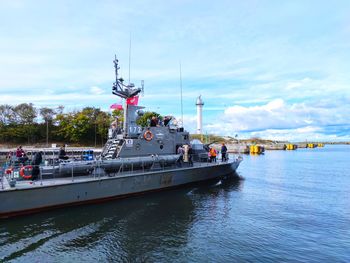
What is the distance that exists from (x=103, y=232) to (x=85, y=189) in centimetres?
355

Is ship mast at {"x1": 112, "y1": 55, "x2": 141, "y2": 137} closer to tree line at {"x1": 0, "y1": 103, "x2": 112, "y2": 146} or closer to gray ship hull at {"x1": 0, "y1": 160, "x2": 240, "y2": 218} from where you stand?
gray ship hull at {"x1": 0, "y1": 160, "x2": 240, "y2": 218}

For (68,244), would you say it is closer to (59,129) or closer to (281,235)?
(281,235)

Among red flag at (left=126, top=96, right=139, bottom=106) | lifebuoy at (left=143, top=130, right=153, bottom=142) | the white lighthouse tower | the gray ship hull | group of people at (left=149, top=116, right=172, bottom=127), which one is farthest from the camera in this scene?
the white lighthouse tower

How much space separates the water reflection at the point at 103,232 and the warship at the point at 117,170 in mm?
639

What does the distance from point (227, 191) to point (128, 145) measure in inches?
292

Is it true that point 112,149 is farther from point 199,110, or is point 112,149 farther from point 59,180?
point 199,110

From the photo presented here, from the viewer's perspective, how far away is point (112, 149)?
1730 cm

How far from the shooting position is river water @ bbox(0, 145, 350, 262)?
29.0 feet

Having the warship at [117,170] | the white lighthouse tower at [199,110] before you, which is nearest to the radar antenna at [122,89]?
the warship at [117,170]

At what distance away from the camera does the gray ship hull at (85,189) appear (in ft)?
38.7

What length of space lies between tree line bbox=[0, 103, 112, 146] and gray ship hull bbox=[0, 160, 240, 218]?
45.6 metres

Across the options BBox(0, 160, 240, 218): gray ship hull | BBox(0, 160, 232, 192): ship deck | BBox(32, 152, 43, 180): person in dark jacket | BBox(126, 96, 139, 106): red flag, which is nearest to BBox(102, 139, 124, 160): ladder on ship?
BBox(0, 160, 232, 192): ship deck

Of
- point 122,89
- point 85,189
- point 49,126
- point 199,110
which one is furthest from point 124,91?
point 199,110

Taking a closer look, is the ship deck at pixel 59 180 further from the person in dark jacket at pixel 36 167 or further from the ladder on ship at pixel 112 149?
the ladder on ship at pixel 112 149
